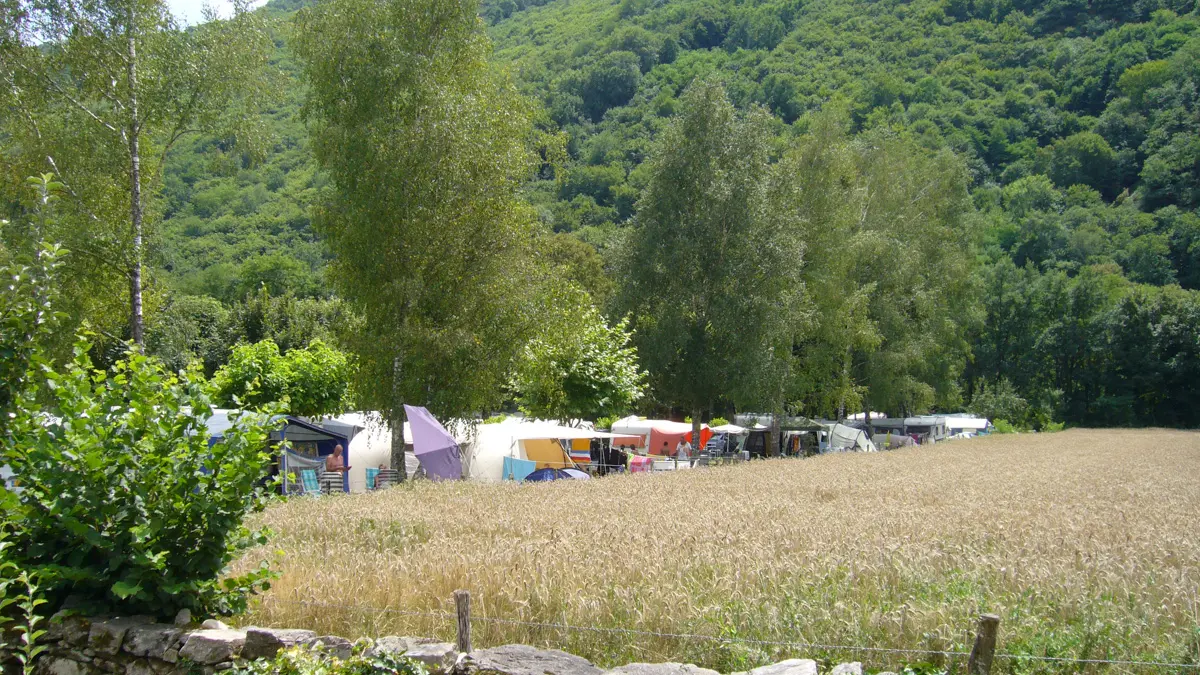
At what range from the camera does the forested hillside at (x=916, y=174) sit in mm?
39219

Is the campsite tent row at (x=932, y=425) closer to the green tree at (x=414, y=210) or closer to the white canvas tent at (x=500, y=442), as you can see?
the white canvas tent at (x=500, y=442)

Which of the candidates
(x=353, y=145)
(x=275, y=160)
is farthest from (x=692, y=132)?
(x=275, y=160)

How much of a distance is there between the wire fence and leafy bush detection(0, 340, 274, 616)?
804 millimetres

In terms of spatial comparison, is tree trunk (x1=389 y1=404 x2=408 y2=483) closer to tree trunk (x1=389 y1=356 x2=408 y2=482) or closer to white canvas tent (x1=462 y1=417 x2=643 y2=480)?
tree trunk (x1=389 y1=356 x2=408 y2=482)

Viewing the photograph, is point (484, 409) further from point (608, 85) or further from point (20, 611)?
point (608, 85)

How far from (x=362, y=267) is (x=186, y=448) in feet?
41.8

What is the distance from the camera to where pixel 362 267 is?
61.0 ft

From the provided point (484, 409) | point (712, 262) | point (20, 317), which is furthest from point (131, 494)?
point (712, 262)

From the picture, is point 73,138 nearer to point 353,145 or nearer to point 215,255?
point 353,145

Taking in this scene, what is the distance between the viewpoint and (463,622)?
554 cm

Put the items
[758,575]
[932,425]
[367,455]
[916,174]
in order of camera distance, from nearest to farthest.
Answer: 1. [758,575]
2. [367,455]
3. [916,174]
4. [932,425]

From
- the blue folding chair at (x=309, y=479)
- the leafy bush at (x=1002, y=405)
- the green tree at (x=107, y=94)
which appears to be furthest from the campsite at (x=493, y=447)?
the leafy bush at (x=1002, y=405)

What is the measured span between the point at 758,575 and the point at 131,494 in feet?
14.2

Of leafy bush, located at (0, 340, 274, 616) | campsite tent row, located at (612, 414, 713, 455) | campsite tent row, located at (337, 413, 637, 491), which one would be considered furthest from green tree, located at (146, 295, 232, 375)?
leafy bush, located at (0, 340, 274, 616)
